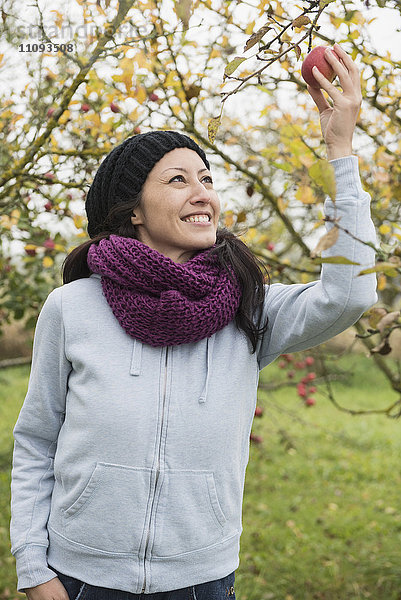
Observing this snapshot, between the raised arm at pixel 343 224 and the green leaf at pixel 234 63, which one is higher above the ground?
the green leaf at pixel 234 63

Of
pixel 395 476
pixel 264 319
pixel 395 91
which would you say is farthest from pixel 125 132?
pixel 395 476

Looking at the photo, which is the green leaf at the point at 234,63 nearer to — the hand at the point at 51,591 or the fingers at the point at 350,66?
the fingers at the point at 350,66

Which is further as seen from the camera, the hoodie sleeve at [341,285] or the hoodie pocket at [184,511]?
the hoodie pocket at [184,511]

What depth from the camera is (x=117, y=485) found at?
1296 millimetres

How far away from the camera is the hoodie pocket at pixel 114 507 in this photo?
1.29 m

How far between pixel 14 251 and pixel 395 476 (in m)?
3.63

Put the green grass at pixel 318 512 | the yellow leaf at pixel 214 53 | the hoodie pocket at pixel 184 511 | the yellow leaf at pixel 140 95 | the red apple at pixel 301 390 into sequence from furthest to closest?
the red apple at pixel 301 390, the green grass at pixel 318 512, the yellow leaf at pixel 214 53, the yellow leaf at pixel 140 95, the hoodie pocket at pixel 184 511

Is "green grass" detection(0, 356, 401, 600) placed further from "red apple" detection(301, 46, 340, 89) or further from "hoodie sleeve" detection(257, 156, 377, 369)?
"red apple" detection(301, 46, 340, 89)

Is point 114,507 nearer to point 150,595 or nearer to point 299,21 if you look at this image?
point 150,595

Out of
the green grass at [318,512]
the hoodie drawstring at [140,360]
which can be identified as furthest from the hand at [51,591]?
the green grass at [318,512]

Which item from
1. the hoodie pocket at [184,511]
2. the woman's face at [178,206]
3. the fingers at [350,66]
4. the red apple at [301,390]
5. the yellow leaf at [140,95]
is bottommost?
the red apple at [301,390]

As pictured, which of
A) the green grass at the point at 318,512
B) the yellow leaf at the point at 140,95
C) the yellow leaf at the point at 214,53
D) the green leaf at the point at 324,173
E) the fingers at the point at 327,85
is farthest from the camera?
the green grass at the point at 318,512

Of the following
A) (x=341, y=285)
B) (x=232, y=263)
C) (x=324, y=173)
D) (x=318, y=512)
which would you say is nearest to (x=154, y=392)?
(x=232, y=263)

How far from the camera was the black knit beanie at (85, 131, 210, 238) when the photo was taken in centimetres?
147
